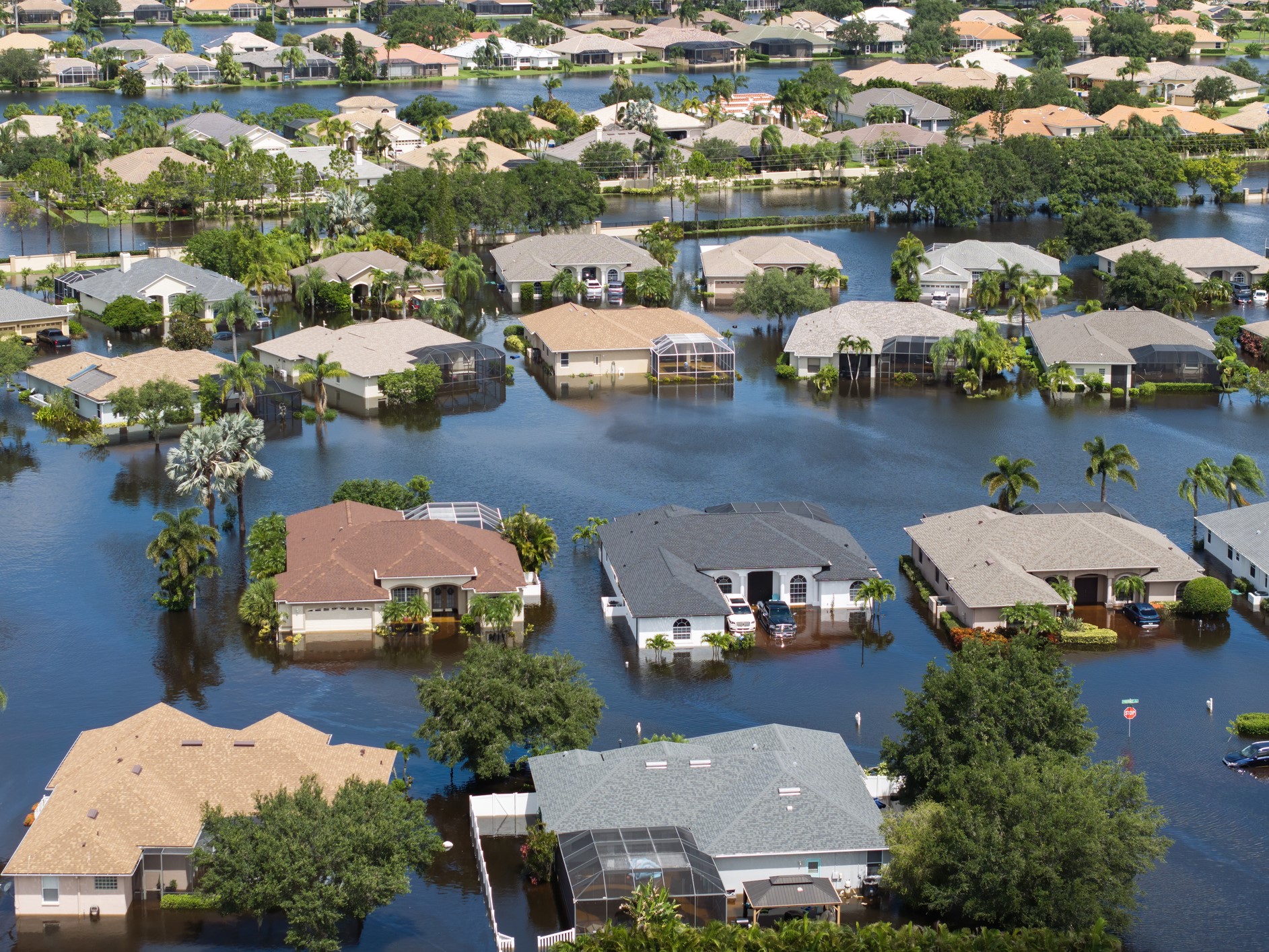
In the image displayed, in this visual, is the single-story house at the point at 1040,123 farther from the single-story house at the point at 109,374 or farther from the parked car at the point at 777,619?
the parked car at the point at 777,619

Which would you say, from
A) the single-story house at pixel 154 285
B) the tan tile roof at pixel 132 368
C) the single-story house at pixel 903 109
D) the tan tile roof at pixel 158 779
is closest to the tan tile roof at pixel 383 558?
the tan tile roof at pixel 158 779

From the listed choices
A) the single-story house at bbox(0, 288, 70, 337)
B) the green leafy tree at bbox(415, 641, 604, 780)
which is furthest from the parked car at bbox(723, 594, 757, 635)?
the single-story house at bbox(0, 288, 70, 337)

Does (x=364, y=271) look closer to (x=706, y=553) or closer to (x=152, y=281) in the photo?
(x=152, y=281)

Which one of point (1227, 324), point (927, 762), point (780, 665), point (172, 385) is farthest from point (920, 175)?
point (927, 762)

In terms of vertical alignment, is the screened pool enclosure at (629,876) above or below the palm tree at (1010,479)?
below

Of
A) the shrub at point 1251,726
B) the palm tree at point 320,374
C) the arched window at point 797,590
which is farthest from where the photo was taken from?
the palm tree at point 320,374

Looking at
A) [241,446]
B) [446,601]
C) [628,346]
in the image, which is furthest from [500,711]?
[628,346]
